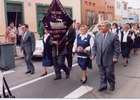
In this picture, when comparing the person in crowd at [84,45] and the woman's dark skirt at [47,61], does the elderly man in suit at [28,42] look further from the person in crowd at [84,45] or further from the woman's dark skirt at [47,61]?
the person in crowd at [84,45]

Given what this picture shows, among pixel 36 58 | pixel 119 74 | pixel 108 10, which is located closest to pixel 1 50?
pixel 36 58

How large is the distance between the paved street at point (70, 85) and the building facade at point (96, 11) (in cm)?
1983

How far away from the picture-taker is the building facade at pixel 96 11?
96.5ft

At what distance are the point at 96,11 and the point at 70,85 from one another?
27.5 metres

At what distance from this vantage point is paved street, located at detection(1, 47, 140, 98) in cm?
623

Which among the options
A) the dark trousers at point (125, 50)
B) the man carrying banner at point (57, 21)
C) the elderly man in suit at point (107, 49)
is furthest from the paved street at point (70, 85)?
the man carrying banner at point (57, 21)

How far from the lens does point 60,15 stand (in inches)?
287

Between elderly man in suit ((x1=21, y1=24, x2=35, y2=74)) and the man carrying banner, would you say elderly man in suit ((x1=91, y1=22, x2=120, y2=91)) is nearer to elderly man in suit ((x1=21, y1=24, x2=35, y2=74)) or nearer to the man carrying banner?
the man carrying banner

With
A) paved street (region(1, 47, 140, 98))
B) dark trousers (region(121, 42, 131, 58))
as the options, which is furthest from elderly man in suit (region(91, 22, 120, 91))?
dark trousers (region(121, 42, 131, 58))

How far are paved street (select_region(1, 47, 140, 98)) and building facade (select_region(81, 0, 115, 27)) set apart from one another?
65.1 ft

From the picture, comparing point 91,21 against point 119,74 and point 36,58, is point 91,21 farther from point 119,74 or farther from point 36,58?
point 119,74

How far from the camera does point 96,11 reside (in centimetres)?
3375

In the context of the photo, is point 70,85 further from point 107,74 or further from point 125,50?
point 125,50

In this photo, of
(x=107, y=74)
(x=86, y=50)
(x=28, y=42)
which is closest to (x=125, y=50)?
(x=86, y=50)
